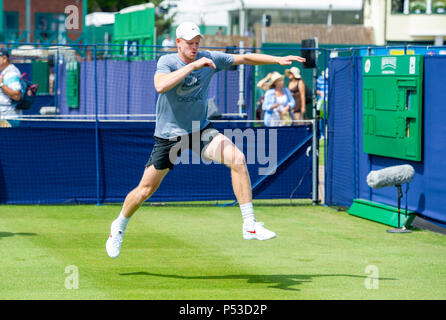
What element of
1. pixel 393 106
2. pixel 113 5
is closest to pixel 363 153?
pixel 393 106

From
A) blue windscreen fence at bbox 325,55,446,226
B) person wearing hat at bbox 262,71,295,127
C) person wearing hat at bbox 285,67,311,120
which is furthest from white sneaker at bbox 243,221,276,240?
person wearing hat at bbox 285,67,311,120

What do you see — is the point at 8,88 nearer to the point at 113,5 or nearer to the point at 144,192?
the point at 144,192

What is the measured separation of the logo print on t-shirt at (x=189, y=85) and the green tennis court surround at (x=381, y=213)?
4443 millimetres

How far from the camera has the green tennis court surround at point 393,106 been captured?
11.7m

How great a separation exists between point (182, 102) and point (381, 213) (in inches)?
190

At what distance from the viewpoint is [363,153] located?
13305 millimetres

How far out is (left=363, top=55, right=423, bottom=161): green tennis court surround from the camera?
460 inches

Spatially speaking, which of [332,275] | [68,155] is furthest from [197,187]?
[332,275]

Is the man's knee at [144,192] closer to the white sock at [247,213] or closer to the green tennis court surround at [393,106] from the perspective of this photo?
the white sock at [247,213]

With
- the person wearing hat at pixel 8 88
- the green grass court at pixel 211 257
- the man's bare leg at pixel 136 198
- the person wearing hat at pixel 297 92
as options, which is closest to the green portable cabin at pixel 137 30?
the person wearing hat at pixel 297 92

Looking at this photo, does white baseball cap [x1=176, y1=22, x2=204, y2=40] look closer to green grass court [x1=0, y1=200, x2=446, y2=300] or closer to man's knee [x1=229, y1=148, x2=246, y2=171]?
man's knee [x1=229, y1=148, x2=246, y2=171]

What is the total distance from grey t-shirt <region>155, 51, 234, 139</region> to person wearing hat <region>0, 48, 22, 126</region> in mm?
6243

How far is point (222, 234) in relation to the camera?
445 inches

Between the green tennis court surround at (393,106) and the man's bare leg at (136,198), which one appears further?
the green tennis court surround at (393,106)
